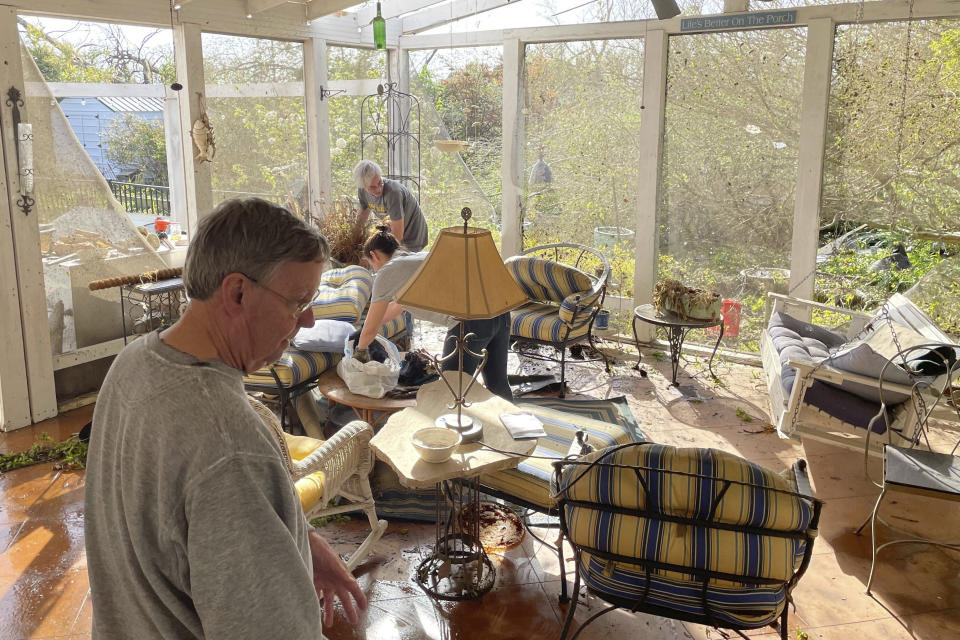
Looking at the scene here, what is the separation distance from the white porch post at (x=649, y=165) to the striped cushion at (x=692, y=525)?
181 inches

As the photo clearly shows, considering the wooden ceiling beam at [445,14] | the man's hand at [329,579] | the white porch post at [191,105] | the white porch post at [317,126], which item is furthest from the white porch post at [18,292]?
the man's hand at [329,579]

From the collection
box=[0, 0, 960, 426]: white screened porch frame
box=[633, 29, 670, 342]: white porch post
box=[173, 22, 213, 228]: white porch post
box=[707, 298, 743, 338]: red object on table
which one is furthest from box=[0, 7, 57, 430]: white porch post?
box=[707, 298, 743, 338]: red object on table

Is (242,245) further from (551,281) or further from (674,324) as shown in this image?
(551,281)

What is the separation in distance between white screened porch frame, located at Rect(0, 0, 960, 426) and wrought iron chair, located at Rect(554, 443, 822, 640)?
4.15 m

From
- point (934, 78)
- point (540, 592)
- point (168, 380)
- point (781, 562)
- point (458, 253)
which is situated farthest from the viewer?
point (934, 78)

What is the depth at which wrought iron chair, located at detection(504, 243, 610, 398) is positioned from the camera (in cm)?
578

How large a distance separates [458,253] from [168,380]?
6.27ft

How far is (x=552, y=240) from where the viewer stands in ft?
24.2

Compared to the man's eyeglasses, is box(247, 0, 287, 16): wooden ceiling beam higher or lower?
higher

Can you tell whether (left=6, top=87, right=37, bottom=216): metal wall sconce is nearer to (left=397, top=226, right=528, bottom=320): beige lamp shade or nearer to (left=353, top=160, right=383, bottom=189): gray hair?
(left=353, top=160, right=383, bottom=189): gray hair

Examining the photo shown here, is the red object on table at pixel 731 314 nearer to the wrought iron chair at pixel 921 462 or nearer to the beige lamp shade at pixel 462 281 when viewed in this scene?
the wrought iron chair at pixel 921 462

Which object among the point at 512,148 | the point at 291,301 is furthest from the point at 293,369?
the point at 512,148

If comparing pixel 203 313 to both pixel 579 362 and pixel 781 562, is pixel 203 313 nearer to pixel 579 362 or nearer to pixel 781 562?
pixel 781 562

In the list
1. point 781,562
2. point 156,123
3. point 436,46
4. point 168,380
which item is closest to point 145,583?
point 168,380
